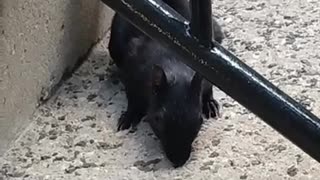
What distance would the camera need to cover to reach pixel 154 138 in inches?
93.3

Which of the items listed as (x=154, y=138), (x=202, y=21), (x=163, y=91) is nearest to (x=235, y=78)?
(x=202, y=21)

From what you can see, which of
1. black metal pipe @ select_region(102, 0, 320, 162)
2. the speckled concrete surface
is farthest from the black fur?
black metal pipe @ select_region(102, 0, 320, 162)

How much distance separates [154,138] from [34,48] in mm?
403

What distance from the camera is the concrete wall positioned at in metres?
2.14

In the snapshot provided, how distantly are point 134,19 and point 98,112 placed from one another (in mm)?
1108

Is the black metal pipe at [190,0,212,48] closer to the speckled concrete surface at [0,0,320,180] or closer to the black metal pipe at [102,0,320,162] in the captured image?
the black metal pipe at [102,0,320,162]

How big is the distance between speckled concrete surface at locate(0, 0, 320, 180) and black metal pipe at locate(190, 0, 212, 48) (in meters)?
0.95

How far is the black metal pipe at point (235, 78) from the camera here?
1.23 metres

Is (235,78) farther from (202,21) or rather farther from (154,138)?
(154,138)

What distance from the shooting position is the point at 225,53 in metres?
1.29

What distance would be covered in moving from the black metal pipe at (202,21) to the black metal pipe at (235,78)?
0.04 ft

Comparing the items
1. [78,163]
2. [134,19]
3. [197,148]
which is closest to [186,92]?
[197,148]

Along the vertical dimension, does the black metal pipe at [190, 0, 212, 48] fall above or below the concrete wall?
above

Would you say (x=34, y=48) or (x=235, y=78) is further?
(x=34, y=48)
